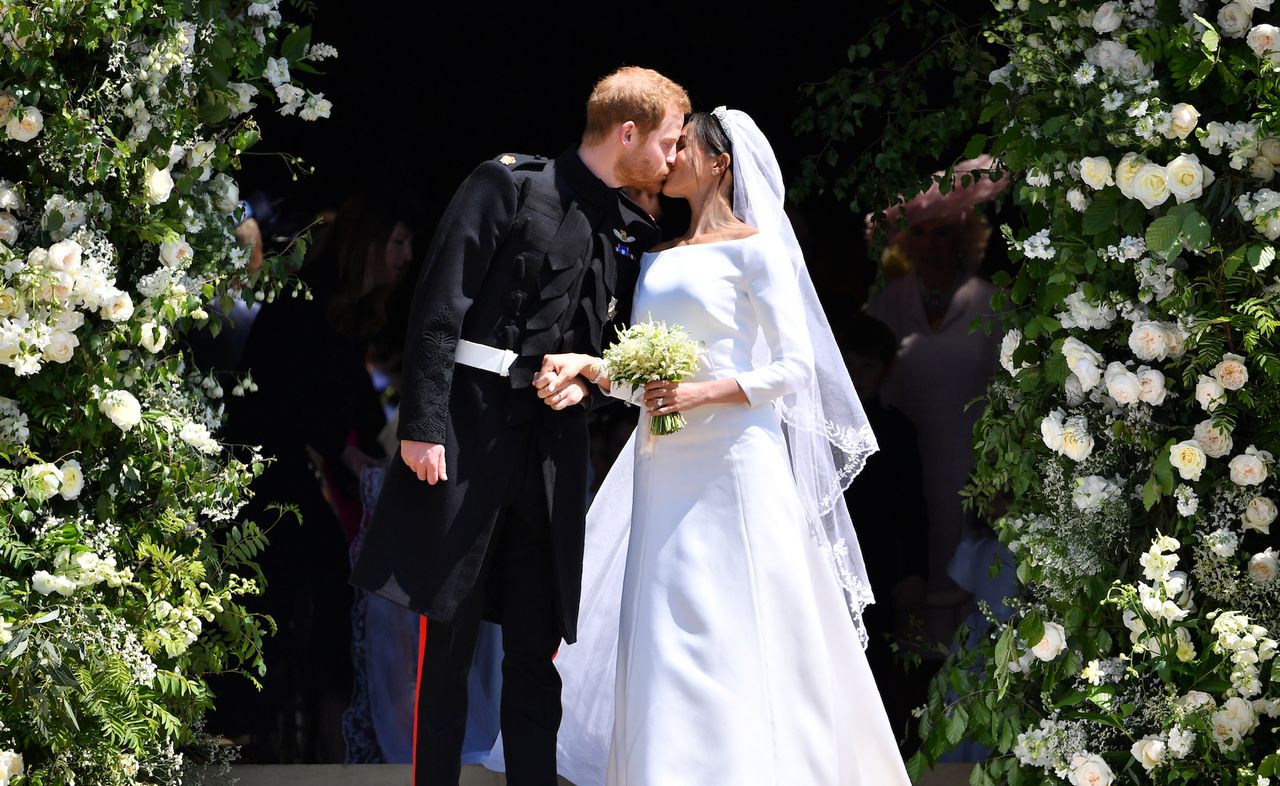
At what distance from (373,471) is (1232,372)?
288 cm

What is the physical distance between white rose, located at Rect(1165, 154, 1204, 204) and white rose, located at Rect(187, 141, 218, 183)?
2.44 metres

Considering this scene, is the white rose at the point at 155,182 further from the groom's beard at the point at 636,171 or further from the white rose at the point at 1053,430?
the white rose at the point at 1053,430

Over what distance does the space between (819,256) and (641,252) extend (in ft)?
4.28

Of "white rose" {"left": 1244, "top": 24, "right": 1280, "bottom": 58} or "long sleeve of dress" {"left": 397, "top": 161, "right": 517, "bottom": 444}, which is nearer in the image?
"white rose" {"left": 1244, "top": 24, "right": 1280, "bottom": 58}

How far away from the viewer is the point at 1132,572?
3371 mm

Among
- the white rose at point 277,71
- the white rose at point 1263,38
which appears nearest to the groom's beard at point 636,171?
the white rose at point 277,71

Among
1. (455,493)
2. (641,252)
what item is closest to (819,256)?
(641,252)

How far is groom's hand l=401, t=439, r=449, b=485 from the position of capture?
10.6 feet

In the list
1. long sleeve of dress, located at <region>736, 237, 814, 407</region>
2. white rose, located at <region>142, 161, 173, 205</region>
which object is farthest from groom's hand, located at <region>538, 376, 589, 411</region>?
white rose, located at <region>142, 161, 173, 205</region>

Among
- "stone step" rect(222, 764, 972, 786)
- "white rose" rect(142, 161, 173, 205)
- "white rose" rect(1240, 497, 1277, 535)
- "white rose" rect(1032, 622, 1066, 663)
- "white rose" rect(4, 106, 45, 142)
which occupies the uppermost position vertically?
"white rose" rect(4, 106, 45, 142)

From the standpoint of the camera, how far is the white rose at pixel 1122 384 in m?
3.26

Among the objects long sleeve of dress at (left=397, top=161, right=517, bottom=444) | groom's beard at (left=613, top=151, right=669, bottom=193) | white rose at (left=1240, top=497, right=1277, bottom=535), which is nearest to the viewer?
white rose at (left=1240, top=497, right=1277, bottom=535)

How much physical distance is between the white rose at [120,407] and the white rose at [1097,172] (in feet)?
8.03

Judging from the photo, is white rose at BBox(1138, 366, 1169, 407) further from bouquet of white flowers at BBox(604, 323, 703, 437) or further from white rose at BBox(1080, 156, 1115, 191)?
bouquet of white flowers at BBox(604, 323, 703, 437)
